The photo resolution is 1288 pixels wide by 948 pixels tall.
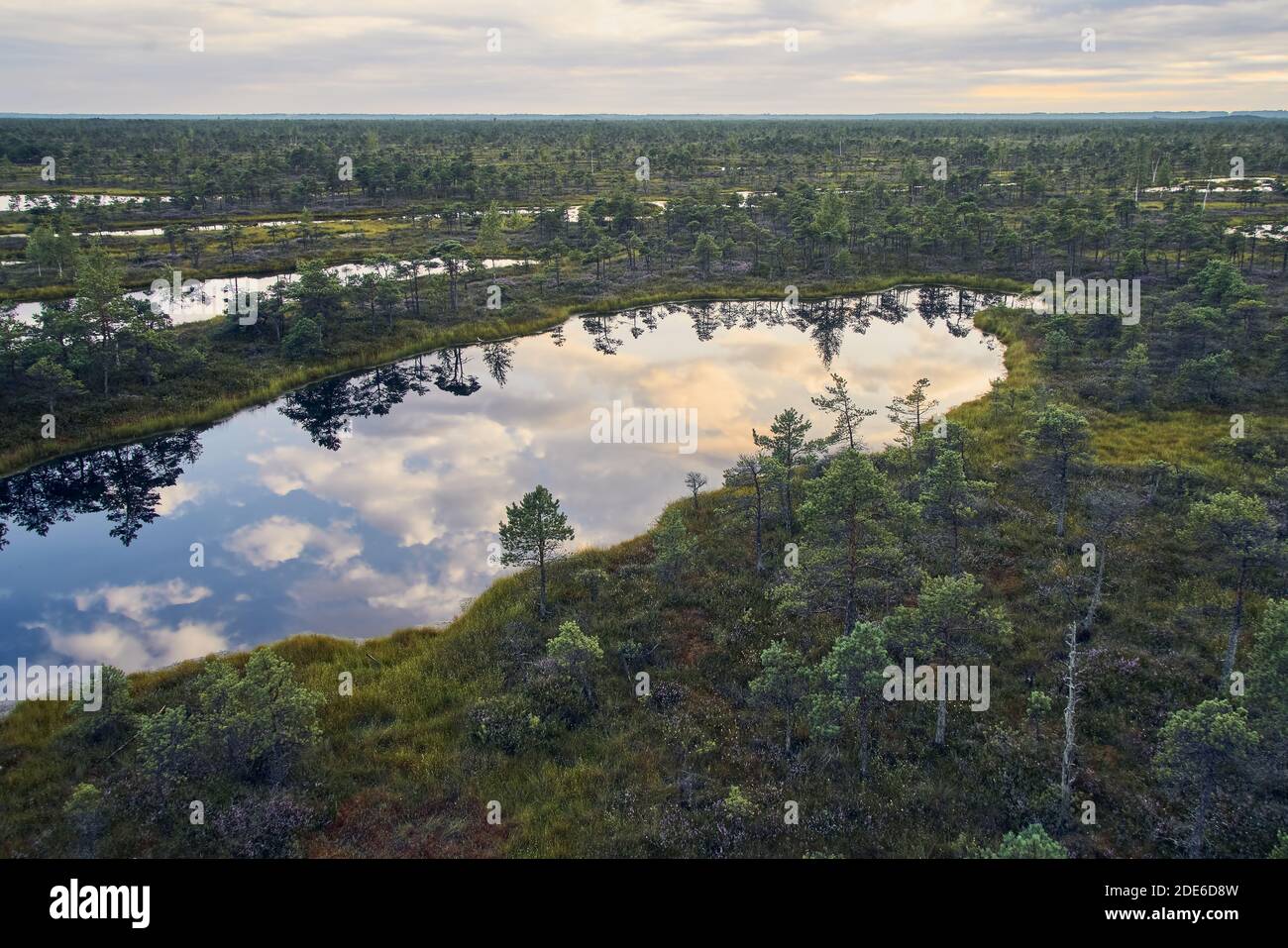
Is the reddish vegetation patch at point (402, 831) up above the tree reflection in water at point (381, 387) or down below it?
below

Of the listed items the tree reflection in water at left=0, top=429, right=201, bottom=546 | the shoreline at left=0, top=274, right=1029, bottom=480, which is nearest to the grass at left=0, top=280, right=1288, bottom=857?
the tree reflection in water at left=0, top=429, right=201, bottom=546

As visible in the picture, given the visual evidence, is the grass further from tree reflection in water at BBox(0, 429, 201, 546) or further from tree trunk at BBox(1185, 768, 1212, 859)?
tree reflection in water at BBox(0, 429, 201, 546)


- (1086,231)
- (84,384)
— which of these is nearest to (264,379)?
(84,384)

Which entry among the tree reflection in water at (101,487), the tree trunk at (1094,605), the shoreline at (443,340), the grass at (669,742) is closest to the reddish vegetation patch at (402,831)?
the grass at (669,742)

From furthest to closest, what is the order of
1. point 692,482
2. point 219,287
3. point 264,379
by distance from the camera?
point 219,287
point 264,379
point 692,482

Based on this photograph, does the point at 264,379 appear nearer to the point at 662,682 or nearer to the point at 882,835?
the point at 662,682

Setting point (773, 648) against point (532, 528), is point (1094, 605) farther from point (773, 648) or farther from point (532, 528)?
point (532, 528)

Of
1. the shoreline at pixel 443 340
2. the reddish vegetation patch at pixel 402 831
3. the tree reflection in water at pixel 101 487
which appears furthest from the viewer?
the shoreline at pixel 443 340

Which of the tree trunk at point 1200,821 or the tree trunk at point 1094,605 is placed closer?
the tree trunk at point 1200,821

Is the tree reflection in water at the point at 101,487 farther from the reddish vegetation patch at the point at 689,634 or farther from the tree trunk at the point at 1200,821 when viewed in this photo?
the tree trunk at the point at 1200,821

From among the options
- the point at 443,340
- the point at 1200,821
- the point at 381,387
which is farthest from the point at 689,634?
the point at 443,340

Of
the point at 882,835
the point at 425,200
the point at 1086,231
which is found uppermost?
the point at 425,200
